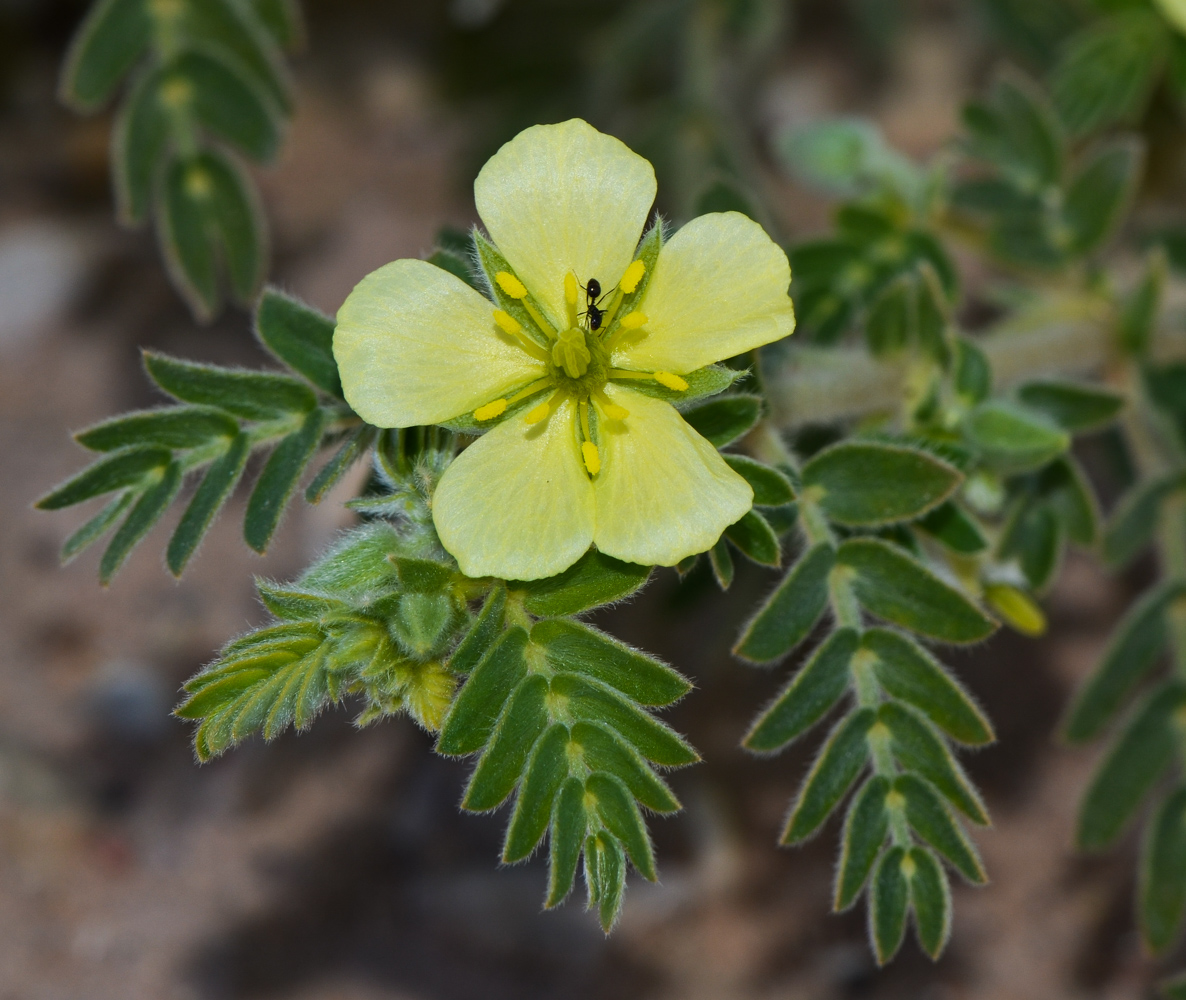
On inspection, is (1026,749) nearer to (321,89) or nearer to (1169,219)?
(1169,219)

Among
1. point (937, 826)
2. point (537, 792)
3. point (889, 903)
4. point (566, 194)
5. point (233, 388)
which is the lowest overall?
point (889, 903)

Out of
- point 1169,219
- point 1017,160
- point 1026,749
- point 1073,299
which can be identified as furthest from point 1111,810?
point 1169,219

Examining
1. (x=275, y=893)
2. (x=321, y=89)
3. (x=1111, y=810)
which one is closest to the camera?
(x=1111, y=810)

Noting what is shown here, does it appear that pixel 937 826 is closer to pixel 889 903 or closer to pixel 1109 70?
pixel 889 903

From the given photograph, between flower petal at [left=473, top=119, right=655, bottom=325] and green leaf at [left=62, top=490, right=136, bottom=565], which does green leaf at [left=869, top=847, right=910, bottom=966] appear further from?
green leaf at [left=62, top=490, right=136, bottom=565]

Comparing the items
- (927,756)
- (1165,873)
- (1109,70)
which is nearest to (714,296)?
(927,756)

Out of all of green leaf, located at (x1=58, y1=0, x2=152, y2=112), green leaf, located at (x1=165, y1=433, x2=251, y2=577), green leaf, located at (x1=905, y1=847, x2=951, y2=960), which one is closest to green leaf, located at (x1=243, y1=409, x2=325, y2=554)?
green leaf, located at (x1=165, y1=433, x2=251, y2=577)
